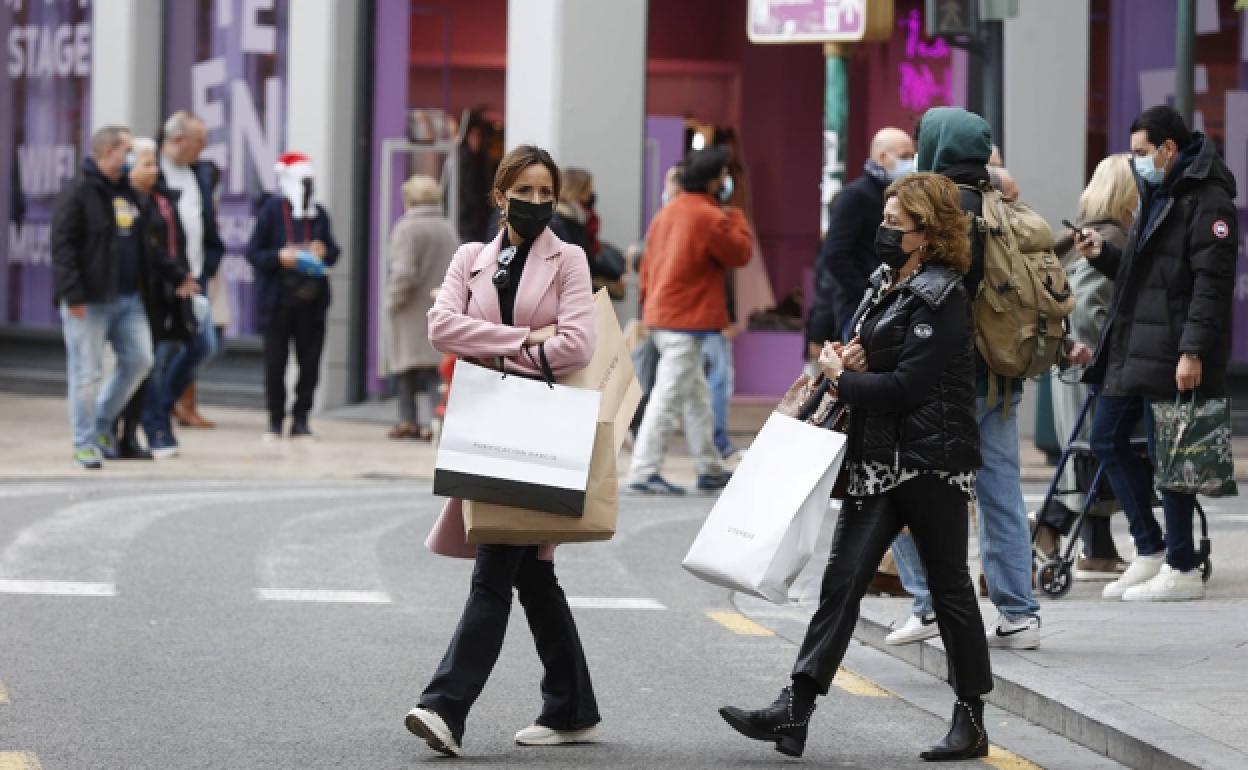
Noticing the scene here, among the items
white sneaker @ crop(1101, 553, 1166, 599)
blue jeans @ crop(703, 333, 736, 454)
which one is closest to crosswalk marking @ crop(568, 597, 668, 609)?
white sneaker @ crop(1101, 553, 1166, 599)

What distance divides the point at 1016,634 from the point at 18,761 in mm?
3351

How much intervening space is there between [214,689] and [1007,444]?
267 cm

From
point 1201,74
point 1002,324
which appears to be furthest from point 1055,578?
point 1201,74

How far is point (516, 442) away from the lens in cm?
666

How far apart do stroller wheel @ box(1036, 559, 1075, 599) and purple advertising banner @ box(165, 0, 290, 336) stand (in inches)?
476

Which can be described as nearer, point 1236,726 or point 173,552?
point 1236,726

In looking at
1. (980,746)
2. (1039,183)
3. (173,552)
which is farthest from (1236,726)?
(1039,183)

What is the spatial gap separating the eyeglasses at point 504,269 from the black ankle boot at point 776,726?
51.1 inches

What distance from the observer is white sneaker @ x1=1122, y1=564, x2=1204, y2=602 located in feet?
31.7

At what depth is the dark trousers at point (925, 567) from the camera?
22.4ft

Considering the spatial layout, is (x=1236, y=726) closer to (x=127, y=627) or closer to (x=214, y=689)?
(x=214, y=689)

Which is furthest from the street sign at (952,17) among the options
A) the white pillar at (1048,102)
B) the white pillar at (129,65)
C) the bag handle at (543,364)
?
the white pillar at (129,65)

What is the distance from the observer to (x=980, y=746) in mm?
6883

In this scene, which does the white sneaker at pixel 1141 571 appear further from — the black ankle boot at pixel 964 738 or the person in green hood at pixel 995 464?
the black ankle boot at pixel 964 738
